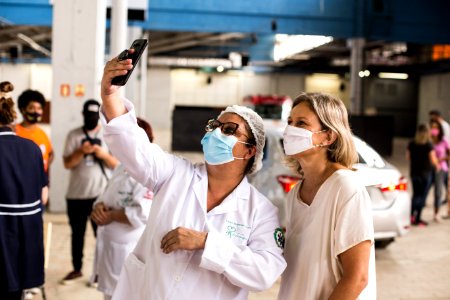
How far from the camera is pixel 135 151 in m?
2.51

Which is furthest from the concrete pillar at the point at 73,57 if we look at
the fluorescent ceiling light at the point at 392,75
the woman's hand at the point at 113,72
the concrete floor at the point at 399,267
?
the fluorescent ceiling light at the point at 392,75

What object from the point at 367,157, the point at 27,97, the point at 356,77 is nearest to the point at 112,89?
the point at 27,97

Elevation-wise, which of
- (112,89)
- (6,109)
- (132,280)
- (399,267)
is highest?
(112,89)

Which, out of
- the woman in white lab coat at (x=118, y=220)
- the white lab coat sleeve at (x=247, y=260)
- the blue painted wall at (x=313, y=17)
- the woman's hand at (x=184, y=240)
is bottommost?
the woman in white lab coat at (x=118, y=220)

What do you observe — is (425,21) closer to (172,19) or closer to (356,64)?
(356,64)

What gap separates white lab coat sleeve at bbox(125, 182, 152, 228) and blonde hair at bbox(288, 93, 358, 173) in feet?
6.25

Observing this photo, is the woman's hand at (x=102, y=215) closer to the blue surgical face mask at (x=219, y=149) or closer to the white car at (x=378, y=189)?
the blue surgical face mask at (x=219, y=149)

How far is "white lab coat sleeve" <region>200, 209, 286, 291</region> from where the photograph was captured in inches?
95.7

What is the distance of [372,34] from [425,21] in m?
1.80

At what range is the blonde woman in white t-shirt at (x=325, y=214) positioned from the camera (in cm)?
243

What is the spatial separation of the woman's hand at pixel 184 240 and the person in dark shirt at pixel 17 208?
1869 millimetres

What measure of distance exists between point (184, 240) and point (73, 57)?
28.9 feet

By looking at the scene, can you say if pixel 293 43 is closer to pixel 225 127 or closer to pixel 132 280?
pixel 225 127

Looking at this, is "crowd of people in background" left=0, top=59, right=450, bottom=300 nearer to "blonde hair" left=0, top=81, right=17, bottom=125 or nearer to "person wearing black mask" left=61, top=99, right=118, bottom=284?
"blonde hair" left=0, top=81, right=17, bottom=125
